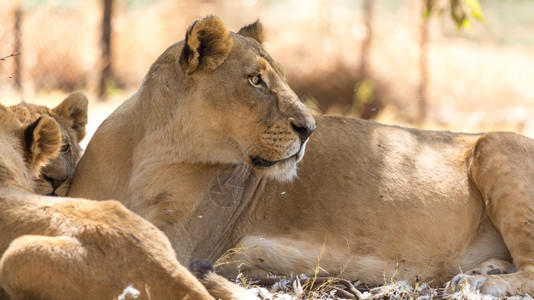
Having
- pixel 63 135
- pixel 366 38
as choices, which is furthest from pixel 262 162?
pixel 366 38

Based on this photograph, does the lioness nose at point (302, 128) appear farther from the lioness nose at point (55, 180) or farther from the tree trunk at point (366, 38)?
the tree trunk at point (366, 38)

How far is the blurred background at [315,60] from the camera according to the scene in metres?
12.6

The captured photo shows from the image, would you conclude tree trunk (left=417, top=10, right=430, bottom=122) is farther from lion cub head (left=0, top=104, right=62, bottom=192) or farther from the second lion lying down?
the second lion lying down

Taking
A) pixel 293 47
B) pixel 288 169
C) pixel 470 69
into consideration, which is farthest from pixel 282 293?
pixel 470 69

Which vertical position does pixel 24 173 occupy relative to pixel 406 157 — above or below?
above

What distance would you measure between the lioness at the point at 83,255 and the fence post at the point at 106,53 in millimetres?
9331

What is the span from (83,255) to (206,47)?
167cm

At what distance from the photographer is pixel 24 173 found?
13.4 ft

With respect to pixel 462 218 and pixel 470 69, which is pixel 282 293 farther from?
pixel 470 69

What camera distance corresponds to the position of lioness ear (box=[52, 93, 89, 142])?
5.21 m

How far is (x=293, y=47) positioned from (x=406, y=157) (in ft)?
31.3

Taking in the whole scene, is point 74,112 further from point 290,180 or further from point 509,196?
point 509,196

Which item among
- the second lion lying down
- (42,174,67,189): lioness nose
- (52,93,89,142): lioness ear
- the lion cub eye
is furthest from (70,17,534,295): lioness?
the second lion lying down

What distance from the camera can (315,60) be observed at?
14016 millimetres
